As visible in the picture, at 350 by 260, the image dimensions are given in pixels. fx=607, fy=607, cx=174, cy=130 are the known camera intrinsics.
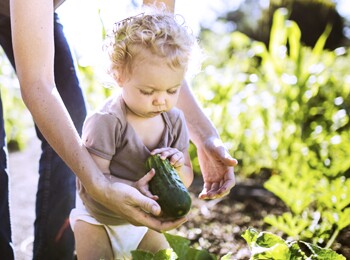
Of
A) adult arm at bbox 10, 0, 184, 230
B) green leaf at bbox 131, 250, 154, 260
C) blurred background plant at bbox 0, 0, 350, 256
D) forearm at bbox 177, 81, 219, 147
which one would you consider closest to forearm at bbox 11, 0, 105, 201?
adult arm at bbox 10, 0, 184, 230

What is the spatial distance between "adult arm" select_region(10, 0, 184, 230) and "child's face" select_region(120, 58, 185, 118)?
27 cm

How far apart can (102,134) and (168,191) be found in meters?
0.30

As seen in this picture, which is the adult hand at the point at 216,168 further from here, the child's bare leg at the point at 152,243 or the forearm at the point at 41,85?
the forearm at the point at 41,85

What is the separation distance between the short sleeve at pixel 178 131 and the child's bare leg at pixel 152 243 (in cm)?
34

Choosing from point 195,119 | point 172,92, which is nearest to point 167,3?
point 195,119

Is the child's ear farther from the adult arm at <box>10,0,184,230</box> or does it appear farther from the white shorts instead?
the white shorts

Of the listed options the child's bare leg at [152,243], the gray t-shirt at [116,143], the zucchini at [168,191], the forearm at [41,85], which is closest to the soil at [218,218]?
the child's bare leg at [152,243]

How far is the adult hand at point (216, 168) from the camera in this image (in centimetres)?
214

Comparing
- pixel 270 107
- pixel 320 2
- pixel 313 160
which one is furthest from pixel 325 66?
pixel 320 2

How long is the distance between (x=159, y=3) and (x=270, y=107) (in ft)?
7.62

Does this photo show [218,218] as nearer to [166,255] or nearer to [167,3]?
[167,3]

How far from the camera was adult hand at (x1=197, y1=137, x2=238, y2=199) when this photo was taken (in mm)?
2139

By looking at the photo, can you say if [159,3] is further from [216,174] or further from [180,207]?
[180,207]

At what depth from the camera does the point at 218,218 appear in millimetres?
3703
